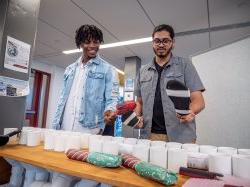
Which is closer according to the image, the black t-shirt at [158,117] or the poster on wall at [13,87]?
the poster on wall at [13,87]

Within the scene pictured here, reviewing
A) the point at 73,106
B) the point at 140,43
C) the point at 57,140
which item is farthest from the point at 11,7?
the point at 140,43

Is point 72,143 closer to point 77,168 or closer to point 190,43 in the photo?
point 77,168

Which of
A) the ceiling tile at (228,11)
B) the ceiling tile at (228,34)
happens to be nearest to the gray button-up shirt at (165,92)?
the ceiling tile at (228,11)

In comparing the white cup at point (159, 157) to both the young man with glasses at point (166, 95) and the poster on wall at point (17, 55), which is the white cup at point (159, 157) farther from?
the poster on wall at point (17, 55)

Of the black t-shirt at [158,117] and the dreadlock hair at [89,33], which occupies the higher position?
the dreadlock hair at [89,33]

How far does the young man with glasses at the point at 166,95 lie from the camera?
1.49 meters

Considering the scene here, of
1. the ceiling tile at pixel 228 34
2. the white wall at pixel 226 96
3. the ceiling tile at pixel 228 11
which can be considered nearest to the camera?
the white wall at pixel 226 96

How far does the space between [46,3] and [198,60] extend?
2.01 meters

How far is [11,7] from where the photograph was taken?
4.69ft

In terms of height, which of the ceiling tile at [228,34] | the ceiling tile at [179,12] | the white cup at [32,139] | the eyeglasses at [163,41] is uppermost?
the ceiling tile at [179,12]

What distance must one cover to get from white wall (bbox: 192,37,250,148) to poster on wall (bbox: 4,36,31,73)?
1.85 meters

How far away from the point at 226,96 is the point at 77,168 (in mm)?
2007

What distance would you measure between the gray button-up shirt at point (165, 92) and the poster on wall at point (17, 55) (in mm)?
839

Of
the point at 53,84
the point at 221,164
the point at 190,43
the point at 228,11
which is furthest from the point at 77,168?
the point at 53,84
